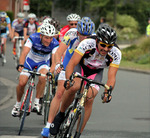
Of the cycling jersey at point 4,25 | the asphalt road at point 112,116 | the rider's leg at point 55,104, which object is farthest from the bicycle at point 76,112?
the cycling jersey at point 4,25

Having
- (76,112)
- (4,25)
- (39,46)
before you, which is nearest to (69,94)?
(76,112)

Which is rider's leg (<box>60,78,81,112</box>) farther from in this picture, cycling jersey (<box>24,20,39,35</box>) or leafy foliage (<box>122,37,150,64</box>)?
leafy foliage (<box>122,37,150,64</box>)

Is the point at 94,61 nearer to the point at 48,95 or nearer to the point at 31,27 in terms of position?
the point at 48,95

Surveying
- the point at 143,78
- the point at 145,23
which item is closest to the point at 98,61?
the point at 143,78

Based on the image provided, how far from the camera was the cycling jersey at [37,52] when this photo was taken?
33.4ft

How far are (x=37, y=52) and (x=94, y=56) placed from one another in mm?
2972

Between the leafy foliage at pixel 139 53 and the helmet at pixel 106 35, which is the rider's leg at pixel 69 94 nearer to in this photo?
the helmet at pixel 106 35

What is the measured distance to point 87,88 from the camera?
737 centimetres

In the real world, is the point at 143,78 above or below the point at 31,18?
below

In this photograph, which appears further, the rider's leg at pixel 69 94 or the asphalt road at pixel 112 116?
the asphalt road at pixel 112 116

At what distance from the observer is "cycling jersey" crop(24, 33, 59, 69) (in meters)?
10.2

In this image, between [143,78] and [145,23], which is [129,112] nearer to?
[143,78]

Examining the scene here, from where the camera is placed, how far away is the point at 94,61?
304 inches

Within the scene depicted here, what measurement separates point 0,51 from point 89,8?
29.9 m
